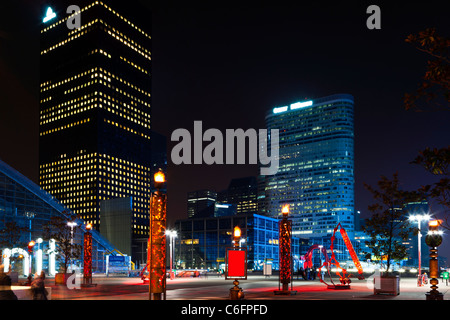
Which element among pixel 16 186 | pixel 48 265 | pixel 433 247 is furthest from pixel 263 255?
pixel 433 247

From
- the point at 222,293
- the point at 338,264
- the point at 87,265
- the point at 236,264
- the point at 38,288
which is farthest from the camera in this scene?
the point at 338,264

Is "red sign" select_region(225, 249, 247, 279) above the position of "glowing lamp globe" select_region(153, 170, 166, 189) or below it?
below

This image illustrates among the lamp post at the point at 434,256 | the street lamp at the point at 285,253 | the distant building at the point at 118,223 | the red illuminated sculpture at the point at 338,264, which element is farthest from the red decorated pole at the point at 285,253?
the distant building at the point at 118,223

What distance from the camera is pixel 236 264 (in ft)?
86.8

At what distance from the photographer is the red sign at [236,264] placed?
26.5 meters

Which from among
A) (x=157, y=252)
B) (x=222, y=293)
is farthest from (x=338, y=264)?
(x=157, y=252)

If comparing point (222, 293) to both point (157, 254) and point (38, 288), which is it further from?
point (38, 288)

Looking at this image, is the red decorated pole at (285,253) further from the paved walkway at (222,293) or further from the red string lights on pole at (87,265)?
the red string lights on pole at (87,265)

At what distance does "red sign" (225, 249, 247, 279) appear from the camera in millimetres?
26484

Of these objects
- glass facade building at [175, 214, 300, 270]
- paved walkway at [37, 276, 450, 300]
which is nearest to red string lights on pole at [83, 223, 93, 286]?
paved walkway at [37, 276, 450, 300]

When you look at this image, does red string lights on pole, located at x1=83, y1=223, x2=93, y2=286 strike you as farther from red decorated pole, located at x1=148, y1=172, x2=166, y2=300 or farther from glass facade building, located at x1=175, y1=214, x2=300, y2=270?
glass facade building, located at x1=175, y1=214, x2=300, y2=270
